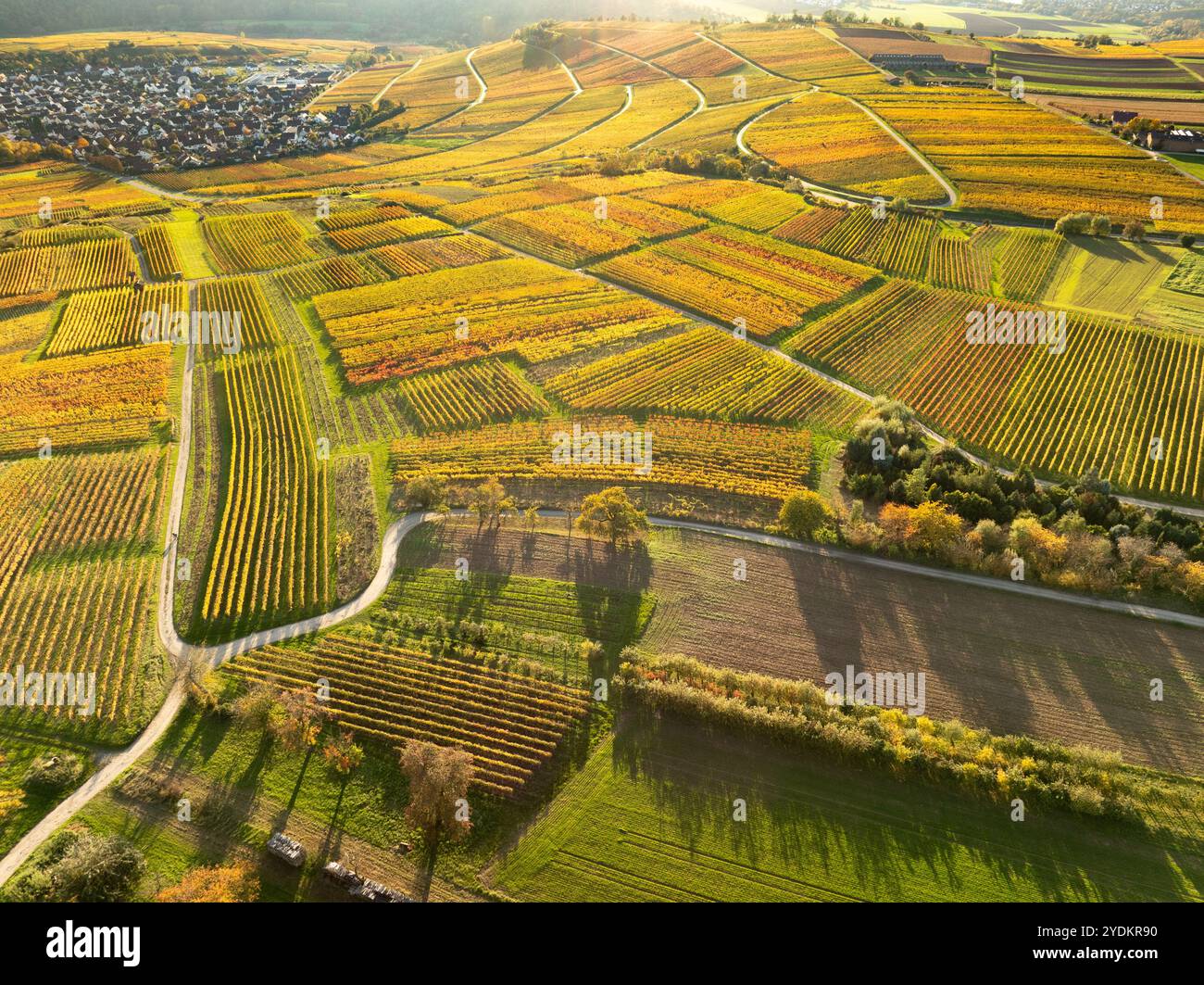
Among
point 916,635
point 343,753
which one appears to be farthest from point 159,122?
point 916,635

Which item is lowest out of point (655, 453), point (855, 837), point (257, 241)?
point (855, 837)

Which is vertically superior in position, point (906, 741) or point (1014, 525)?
point (1014, 525)

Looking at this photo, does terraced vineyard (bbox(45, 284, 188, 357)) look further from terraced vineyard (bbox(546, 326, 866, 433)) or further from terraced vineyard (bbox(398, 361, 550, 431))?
terraced vineyard (bbox(546, 326, 866, 433))

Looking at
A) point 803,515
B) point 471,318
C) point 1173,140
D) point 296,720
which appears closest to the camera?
point 296,720

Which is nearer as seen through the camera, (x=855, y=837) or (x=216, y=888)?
(x=216, y=888)

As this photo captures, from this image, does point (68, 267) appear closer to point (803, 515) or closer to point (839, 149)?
point (803, 515)

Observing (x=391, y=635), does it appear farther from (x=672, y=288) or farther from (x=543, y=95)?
(x=543, y=95)

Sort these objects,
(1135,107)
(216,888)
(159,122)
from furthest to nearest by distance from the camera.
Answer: (159,122) → (1135,107) → (216,888)
